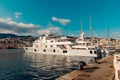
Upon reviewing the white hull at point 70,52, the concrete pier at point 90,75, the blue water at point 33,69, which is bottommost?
the blue water at point 33,69

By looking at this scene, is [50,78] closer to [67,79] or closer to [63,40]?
[67,79]

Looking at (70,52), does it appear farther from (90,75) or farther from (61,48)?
(90,75)

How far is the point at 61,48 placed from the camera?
84562 mm

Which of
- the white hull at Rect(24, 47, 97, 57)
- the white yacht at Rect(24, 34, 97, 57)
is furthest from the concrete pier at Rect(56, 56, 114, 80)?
the white yacht at Rect(24, 34, 97, 57)

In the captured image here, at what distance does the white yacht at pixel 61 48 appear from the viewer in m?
75.1

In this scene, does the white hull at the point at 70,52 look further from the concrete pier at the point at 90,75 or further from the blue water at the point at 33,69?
the concrete pier at the point at 90,75

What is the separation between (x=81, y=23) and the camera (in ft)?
307

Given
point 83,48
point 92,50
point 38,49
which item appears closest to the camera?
point 92,50

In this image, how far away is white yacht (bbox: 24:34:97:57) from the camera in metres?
75.1

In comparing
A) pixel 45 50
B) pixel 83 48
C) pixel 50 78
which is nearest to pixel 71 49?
pixel 83 48

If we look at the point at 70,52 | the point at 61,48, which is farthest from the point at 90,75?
the point at 61,48

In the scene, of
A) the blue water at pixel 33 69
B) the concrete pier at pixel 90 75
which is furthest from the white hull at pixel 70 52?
the concrete pier at pixel 90 75

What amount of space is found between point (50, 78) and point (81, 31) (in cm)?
6893

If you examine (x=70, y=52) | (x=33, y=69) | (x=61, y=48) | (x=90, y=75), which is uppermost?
(x=61, y=48)
